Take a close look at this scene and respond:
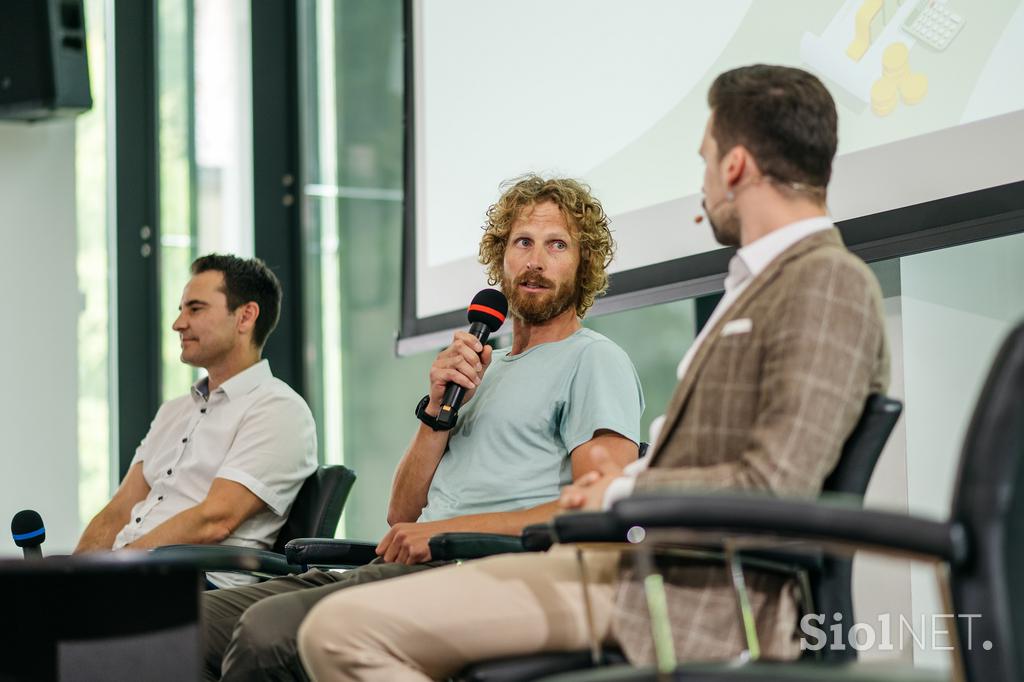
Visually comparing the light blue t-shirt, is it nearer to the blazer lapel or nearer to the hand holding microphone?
the hand holding microphone

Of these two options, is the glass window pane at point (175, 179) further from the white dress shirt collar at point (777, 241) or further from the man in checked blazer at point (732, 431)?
the white dress shirt collar at point (777, 241)

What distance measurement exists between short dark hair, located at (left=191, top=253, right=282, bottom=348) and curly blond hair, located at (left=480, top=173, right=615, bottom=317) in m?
0.95

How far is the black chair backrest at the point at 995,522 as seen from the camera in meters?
1.21

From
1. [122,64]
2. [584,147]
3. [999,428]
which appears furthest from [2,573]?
[122,64]

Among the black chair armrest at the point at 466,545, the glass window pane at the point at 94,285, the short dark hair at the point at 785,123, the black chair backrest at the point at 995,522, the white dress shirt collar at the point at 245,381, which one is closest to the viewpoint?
the black chair backrest at the point at 995,522

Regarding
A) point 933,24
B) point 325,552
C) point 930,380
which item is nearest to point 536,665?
point 325,552

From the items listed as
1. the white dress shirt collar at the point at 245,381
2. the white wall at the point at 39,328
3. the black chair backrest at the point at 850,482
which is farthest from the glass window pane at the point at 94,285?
the black chair backrest at the point at 850,482

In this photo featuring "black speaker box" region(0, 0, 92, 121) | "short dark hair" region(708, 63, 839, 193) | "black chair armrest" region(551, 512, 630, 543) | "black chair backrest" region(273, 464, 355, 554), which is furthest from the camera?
"black speaker box" region(0, 0, 92, 121)

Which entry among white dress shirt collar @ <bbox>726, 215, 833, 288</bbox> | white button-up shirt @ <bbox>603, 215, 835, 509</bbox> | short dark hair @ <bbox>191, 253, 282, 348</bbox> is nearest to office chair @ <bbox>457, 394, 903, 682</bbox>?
white button-up shirt @ <bbox>603, 215, 835, 509</bbox>

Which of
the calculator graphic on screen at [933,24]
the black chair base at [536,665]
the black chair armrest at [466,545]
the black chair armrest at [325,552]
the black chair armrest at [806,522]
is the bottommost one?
the black chair armrest at [325,552]

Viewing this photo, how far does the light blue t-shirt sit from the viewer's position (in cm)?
232

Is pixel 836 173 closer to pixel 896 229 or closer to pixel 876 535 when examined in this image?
pixel 896 229

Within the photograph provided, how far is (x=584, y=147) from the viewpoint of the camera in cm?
313

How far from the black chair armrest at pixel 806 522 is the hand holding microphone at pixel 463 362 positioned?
1.10m
